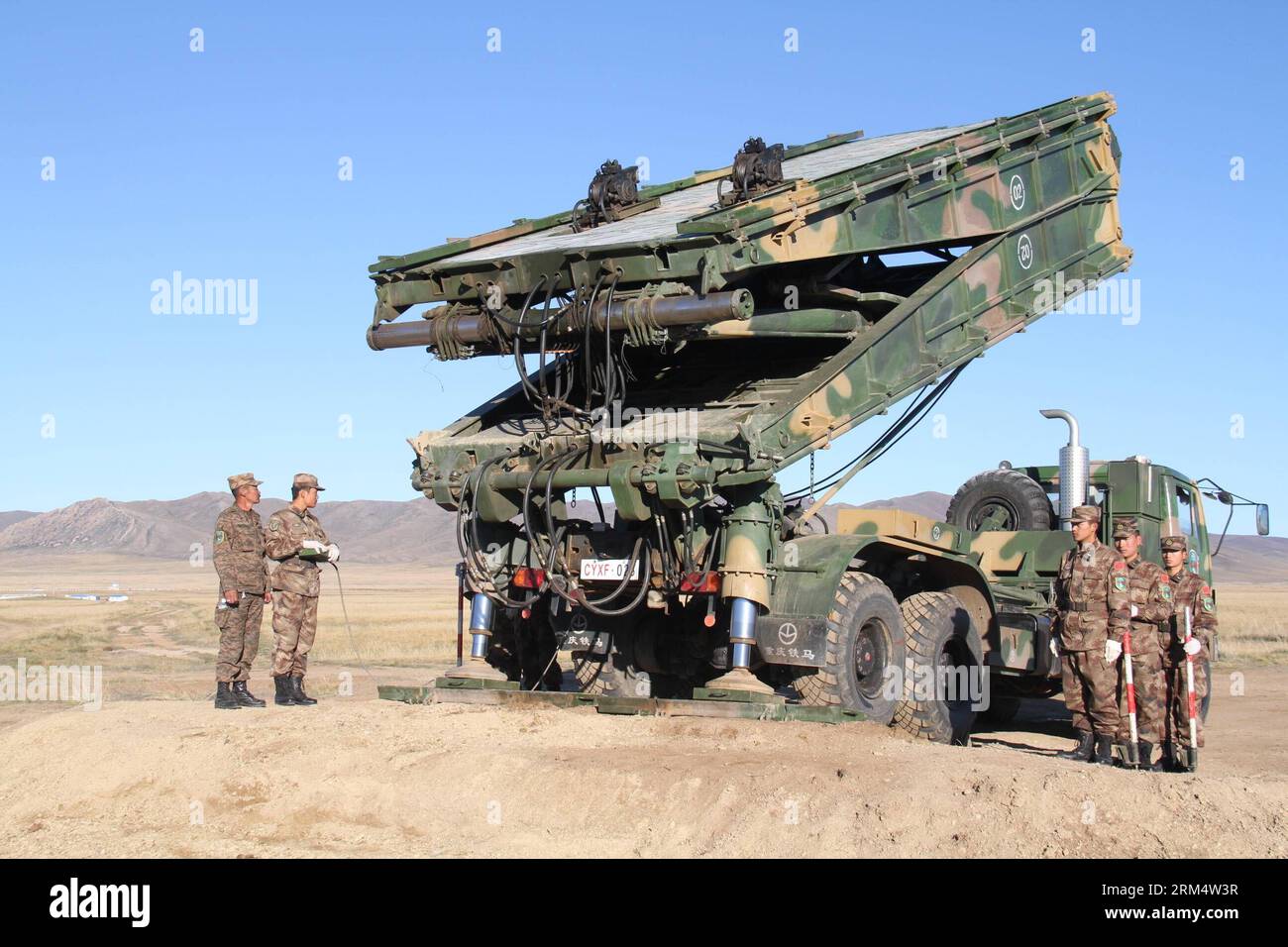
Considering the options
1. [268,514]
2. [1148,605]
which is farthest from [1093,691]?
[268,514]

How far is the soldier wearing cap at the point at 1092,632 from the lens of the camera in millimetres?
9500

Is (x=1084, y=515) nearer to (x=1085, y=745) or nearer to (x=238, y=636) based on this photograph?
(x=1085, y=745)

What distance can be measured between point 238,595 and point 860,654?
488cm

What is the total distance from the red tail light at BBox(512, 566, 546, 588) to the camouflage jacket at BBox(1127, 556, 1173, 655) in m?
4.20

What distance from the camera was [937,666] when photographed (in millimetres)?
10977

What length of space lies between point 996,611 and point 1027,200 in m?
3.53

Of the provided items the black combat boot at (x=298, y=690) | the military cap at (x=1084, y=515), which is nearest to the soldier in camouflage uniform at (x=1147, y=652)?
the military cap at (x=1084, y=515)

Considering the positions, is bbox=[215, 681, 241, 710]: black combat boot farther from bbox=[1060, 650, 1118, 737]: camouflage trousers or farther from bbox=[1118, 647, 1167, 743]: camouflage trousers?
bbox=[1118, 647, 1167, 743]: camouflage trousers

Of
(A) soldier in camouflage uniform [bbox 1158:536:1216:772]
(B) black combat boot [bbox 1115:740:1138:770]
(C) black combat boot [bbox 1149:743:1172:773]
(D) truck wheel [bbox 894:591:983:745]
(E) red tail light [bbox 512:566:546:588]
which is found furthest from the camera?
(D) truck wheel [bbox 894:591:983:745]

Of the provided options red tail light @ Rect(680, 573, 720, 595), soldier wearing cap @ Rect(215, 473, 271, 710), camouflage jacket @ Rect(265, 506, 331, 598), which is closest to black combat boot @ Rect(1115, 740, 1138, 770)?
red tail light @ Rect(680, 573, 720, 595)

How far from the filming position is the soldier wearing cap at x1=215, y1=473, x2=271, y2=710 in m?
10.9

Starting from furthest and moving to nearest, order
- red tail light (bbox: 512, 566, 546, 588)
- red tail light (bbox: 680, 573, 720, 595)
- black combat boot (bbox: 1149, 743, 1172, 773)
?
red tail light (bbox: 512, 566, 546, 588)
red tail light (bbox: 680, 573, 720, 595)
black combat boot (bbox: 1149, 743, 1172, 773)

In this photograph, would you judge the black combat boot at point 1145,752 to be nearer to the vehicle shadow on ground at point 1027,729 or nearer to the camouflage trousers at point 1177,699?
the camouflage trousers at point 1177,699
